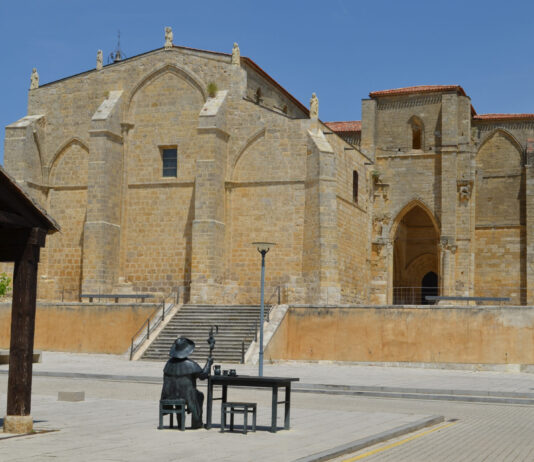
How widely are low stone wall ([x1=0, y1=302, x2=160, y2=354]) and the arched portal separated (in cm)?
1831

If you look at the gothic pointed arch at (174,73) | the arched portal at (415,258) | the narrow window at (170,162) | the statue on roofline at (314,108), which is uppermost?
the gothic pointed arch at (174,73)

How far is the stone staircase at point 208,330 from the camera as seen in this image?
2517 centimetres

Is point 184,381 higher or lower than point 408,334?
lower

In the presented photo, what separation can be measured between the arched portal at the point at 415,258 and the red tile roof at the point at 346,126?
17.1 ft

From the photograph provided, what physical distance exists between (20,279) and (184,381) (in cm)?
226

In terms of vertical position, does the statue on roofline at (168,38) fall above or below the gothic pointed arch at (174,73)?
above

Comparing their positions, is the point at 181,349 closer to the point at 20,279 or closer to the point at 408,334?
the point at 20,279

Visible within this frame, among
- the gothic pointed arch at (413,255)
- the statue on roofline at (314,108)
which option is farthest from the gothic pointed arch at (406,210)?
the statue on roofline at (314,108)

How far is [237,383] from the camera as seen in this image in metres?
9.70

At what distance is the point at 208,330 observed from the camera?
2694 cm

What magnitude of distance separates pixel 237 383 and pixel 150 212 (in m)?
24.5

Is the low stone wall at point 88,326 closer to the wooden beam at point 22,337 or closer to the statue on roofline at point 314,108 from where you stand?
the statue on roofline at point 314,108

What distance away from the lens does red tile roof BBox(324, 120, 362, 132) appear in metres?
41.2

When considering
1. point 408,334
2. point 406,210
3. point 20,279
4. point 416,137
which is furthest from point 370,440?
point 416,137
